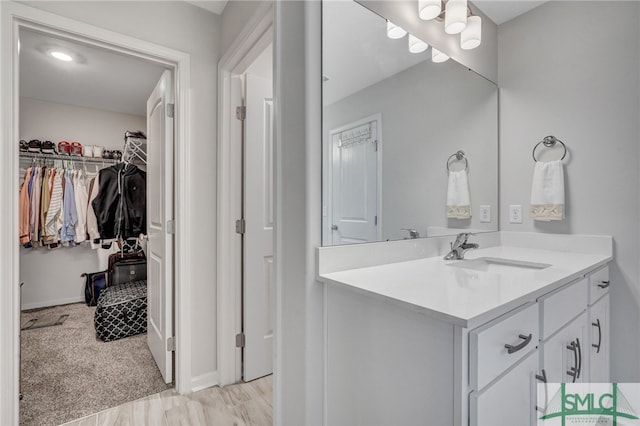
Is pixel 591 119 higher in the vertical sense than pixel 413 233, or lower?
higher

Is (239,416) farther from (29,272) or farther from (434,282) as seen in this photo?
(29,272)

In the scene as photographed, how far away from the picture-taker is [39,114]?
3436 mm

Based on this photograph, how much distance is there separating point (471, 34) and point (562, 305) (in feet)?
4.80

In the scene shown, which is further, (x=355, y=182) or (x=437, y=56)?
(x=437, y=56)

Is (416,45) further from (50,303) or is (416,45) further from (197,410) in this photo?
(50,303)

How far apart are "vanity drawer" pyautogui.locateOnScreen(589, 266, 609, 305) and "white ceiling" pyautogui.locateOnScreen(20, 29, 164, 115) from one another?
2.84 m

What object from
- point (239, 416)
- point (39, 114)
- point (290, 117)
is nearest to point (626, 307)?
point (290, 117)

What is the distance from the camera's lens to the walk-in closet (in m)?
1.96

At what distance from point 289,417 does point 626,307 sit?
1.71m

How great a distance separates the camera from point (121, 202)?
3.36m

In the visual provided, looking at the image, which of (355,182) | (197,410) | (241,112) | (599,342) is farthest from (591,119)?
(197,410)

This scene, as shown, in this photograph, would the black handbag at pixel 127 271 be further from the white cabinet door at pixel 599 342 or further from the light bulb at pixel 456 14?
the white cabinet door at pixel 599 342

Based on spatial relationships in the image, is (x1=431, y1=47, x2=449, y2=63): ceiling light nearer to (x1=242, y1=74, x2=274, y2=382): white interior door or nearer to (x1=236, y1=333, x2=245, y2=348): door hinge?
(x1=242, y1=74, x2=274, y2=382): white interior door

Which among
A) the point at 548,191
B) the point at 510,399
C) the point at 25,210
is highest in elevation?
the point at 548,191
